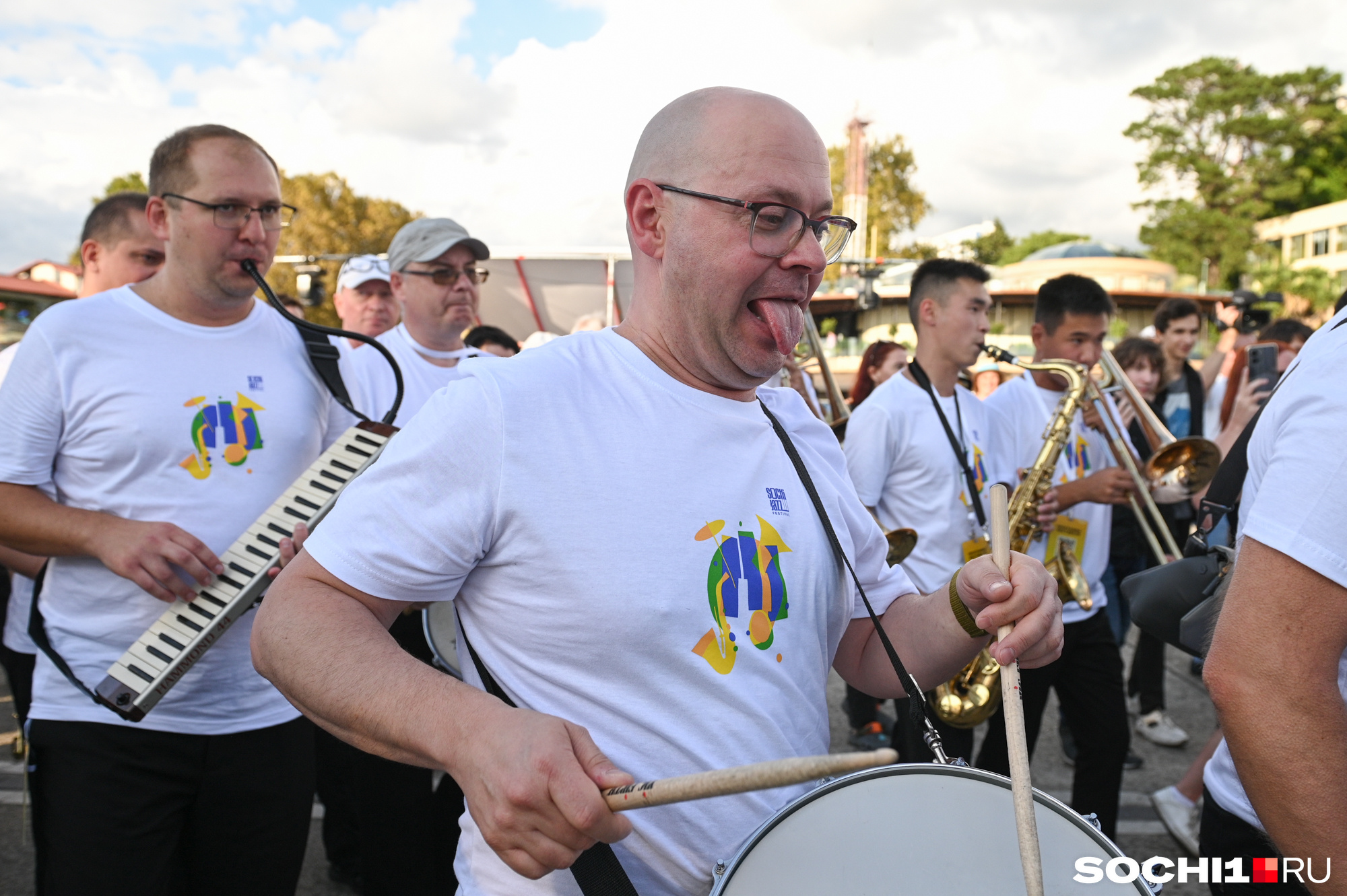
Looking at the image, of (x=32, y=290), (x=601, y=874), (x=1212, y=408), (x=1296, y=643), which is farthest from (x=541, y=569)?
(x=32, y=290)

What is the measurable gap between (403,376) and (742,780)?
346cm

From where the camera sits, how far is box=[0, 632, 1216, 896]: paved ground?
3.91m

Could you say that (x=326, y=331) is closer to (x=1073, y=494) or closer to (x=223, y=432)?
(x=223, y=432)

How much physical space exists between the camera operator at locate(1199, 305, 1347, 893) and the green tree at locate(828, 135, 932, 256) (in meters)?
43.6

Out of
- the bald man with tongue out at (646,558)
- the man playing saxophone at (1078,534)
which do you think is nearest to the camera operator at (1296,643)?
the bald man with tongue out at (646,558)

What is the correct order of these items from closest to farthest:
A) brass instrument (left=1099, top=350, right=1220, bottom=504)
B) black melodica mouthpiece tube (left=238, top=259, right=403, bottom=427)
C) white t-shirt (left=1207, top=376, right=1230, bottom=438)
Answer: black melodica mouthpiece tube (left=238, top=259, right=403, bottom=427), brass instrument (left=1099, top=350, right=1220, bottom=504), white t-shirt (left=1207, top=376, right=1230, bottom=438)

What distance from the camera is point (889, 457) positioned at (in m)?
4.21

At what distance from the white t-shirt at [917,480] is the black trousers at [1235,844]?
6.53 feet

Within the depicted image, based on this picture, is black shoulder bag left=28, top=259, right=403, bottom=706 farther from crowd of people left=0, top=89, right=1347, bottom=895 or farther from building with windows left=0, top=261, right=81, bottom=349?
building with windows left=0, top=261, right=81, bottom=349

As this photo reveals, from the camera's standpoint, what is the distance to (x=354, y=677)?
1302 millimetres

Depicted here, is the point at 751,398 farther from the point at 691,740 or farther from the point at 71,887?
the point at 71,887

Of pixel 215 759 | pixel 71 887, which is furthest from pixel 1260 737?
pixel 71 887

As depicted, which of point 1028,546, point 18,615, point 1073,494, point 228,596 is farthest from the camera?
point 1028,546

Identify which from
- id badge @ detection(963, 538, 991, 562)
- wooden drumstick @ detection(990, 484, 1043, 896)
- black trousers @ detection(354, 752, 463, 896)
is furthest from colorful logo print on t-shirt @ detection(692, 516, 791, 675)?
id badge @ detection(963, 538, 991, 562)
